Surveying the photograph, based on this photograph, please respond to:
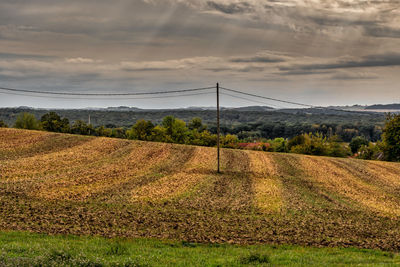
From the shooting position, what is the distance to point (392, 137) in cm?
9081

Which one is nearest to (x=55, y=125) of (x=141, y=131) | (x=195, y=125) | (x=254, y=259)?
(x=141, y=131)

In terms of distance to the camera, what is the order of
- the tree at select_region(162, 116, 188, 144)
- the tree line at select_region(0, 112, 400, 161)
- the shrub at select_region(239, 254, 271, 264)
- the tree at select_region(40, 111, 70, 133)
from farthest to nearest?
the tree at select_region(162, 116, 188, 144) → the tree at select_region(40, 111, 70, 133) → the tree line at select_region(0, 112, 400, 161) → the shrub at select_region(239, 254, 271, 264)

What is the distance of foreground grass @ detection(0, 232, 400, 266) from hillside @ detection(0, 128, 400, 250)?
1.73m

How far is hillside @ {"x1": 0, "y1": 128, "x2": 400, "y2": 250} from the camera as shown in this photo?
22703 millimetres

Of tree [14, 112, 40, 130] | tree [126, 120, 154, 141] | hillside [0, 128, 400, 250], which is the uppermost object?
tree [14, 112, 40, 130]

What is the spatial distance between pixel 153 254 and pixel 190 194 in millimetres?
18634

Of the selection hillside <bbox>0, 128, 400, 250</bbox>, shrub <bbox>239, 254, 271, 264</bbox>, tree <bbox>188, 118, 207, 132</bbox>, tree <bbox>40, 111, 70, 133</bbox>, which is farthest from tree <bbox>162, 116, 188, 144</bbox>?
shrub <bbox>239, 254, 271, 264</bbox>

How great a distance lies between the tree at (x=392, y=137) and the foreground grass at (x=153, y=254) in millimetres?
79431

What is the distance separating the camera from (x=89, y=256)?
14.8 meters

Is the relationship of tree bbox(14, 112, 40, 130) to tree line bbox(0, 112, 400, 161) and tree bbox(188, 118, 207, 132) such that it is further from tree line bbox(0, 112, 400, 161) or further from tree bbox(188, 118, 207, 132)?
tree bbox(188, 118, 207, 132)

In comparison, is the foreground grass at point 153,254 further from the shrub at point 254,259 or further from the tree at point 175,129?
the tree at point 175,129

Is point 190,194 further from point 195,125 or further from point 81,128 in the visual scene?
point 195,125

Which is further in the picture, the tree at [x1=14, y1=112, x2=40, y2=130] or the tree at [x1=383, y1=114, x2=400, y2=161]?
the tree at [x1=14, y1=112, x2=40, y2=130]

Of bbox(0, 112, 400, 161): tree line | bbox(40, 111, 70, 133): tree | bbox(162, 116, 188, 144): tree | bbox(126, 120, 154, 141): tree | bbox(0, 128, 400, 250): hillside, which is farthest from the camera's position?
bbox(162, 116, 188, 144): tree
